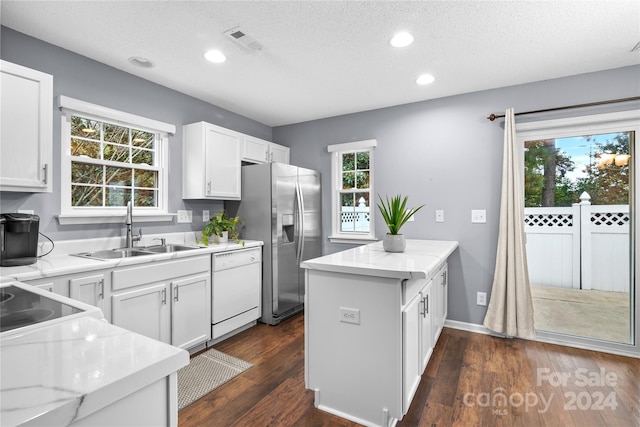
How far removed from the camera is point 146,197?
310 centimetres

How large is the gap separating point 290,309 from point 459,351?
177 cm

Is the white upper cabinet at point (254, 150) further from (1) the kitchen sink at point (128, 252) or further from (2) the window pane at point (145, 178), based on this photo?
(1) the kitchen sink at point (128, 252)

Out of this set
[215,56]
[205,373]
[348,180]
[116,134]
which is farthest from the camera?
[348,180]

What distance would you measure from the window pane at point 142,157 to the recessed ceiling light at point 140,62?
2.47 feet

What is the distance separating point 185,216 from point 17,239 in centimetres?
145

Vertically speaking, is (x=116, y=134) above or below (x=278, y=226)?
above

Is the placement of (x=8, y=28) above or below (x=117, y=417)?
above

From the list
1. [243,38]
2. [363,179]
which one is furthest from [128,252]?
[363,179]

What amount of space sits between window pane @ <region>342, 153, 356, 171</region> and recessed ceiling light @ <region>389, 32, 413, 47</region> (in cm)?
181

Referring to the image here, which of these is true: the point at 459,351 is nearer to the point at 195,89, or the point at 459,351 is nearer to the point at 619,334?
the point at 619,334

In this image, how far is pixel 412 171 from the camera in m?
3.64

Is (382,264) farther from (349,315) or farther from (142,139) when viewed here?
(142,139)

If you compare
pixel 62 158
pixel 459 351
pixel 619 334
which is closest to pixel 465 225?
pixel 459 351

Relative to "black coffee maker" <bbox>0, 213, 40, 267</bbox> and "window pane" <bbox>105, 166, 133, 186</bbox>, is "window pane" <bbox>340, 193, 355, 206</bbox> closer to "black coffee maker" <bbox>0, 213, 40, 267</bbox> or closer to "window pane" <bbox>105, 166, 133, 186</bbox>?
"window pane" <bbox>105, 166, 133, 186</bbox>
